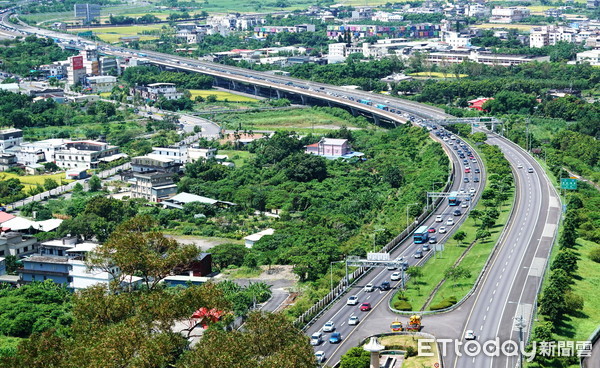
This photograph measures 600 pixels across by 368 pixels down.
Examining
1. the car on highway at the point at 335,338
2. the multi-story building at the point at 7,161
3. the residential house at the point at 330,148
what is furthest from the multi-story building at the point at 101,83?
the car on highway at the point at 335,338

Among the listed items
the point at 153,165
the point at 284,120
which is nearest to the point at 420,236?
the point at 153,165

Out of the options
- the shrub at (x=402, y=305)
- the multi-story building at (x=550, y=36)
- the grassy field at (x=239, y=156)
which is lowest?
the shrub at (x=402, y=305)

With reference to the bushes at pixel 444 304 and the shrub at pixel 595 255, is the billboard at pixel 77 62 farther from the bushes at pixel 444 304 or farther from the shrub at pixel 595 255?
the bushes at pixel 444 304

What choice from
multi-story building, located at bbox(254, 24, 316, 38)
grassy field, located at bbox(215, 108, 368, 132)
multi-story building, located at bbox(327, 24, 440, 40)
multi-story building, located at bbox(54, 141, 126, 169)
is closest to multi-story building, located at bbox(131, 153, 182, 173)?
multi-story building, located at bbox(54, 141, 126, 169)

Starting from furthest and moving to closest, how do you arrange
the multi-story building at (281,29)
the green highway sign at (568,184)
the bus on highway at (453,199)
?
the multi-story building at (281,29) → the bus on highway at (453,199) → the green highway sign at (568,184)

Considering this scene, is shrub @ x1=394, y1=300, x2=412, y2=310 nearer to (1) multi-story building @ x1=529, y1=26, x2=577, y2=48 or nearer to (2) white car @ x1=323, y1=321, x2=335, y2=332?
(2) white car @ x1=323, y1=321, x2=335, y2=332

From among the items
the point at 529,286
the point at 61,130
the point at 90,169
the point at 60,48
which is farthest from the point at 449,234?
the point at 60,48
